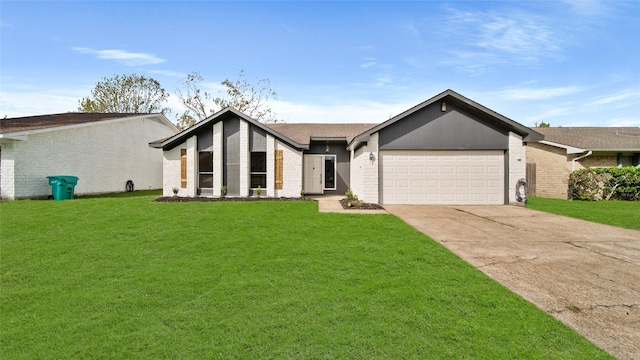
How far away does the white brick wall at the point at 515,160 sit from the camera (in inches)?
492

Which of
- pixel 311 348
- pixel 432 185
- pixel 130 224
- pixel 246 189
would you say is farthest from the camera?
pixel 246 189

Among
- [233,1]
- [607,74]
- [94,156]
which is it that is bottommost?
[94,156]

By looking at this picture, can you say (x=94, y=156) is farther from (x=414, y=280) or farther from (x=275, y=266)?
(x=414, y=280)

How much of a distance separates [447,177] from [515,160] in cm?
290

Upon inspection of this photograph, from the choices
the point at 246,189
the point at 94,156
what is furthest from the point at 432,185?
the point at 94,156

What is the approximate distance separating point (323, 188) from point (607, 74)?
15.0 metres

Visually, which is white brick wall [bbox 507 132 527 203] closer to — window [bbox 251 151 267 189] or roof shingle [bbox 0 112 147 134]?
window [bbox 251 151 267 189]

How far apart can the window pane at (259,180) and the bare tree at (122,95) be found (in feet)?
88.4

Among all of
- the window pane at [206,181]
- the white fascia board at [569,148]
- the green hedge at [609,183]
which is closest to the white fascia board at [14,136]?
the window pane at [206,181]

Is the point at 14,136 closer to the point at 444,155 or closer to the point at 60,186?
the point at 60,186

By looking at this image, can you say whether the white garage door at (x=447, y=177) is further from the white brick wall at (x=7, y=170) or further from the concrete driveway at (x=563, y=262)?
the white brick wall at (x=7, y=170)

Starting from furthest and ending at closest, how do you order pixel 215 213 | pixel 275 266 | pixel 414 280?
pixel 215 213, pixel 275 266, pixel 414 280

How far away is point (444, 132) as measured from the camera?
1257 cm

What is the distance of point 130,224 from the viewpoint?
8164 mm
